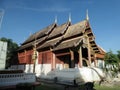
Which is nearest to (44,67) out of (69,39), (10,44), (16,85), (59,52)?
(59,52)

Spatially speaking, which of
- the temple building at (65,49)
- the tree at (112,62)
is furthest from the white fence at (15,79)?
the tree at (112,62)

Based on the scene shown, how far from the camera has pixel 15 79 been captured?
9.23 m

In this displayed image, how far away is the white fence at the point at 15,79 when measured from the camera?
28.9ft

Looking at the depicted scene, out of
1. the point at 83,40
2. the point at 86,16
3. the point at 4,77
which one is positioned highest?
the point at 86,16

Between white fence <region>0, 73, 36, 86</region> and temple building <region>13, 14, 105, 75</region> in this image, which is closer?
white fence <region>0, 73, 36, 86</region>

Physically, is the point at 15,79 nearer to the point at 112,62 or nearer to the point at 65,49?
the point at 65,49

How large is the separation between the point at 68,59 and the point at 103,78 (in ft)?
21.7

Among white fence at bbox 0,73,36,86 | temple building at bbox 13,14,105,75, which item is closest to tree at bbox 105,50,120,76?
temple building at bbox 13,14,105,75

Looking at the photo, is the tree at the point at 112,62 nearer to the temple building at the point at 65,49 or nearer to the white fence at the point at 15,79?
the temple building at the point at 65,49

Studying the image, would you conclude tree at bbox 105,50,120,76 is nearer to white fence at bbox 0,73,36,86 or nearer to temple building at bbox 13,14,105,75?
temple building at bbox 13,14,105,75

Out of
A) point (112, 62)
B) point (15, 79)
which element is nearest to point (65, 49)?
point (112, 62)

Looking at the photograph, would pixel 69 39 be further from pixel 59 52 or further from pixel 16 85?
pixel 16 85

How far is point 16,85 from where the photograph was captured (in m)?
8.95

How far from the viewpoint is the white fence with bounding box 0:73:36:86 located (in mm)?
8803
